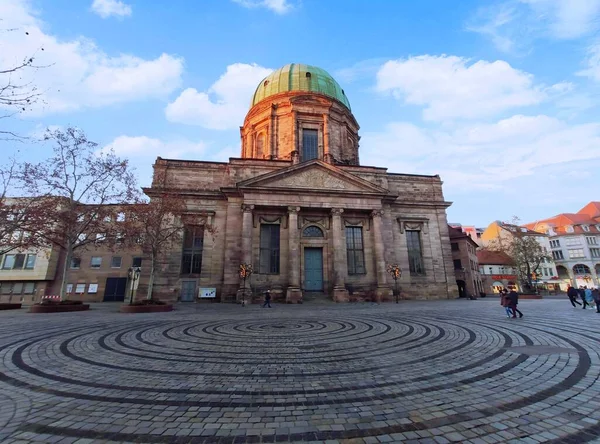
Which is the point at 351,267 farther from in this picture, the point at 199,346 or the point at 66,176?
the point at 66,176

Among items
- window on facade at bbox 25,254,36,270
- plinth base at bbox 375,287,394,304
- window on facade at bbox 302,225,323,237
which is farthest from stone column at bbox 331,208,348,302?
window on facade at bbox 25,254,36,270

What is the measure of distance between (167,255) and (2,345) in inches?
707

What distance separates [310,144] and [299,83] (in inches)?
334

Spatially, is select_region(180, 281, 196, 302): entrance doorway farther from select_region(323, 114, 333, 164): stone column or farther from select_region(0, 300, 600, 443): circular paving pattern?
select_region(323, 114, 333, 164): stone column

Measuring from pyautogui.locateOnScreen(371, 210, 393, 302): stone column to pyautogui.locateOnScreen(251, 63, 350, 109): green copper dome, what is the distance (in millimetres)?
17808

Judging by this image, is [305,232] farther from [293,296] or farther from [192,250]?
[192,250]

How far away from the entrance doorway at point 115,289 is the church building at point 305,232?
36.8 feet

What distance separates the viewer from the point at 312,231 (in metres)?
27.5

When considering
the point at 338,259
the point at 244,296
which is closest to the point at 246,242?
the point at 244,296

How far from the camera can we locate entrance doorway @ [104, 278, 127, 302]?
31922 mm

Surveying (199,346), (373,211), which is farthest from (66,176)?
(373,211)

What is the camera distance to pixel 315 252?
88.7 feet

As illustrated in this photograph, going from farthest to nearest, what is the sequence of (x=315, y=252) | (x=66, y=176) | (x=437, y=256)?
(x=437, y=256) → (x=315, y=252) → (x=66, y=176)

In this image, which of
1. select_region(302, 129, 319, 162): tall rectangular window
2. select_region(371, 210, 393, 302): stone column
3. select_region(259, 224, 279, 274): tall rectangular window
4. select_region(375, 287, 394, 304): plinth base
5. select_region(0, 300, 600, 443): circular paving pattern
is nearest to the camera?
select_region(0, 300, 600, 443): circular paving pattern
